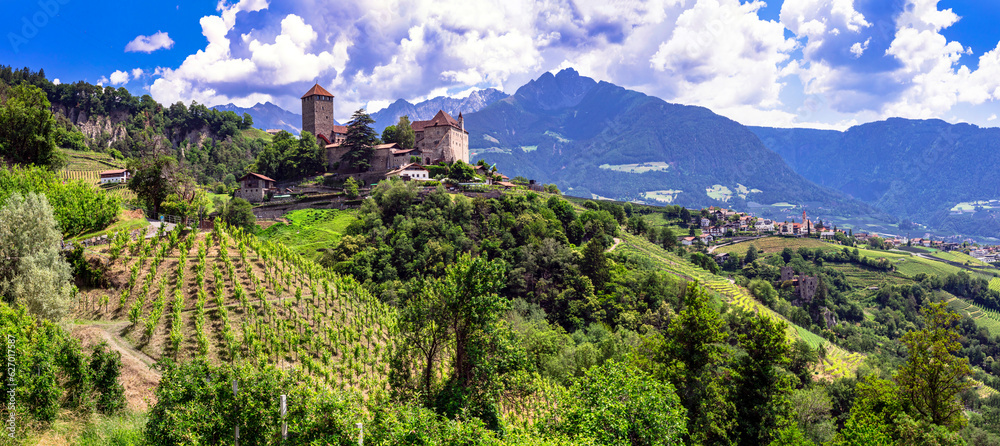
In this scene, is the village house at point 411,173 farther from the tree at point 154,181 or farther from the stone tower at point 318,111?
the tree at point 154,181

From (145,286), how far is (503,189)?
44452 millimetres

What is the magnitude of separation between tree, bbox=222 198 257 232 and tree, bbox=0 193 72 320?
82.6 ft

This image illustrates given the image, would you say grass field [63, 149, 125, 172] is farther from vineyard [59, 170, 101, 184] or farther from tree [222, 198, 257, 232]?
tree [222, 198, 257, 232]

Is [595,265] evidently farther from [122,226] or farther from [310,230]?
[122,226]

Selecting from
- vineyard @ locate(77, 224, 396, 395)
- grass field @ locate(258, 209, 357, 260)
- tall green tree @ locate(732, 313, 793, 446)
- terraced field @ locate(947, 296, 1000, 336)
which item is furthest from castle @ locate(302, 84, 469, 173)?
terraced field @ locate(947, 296, 1000, 336)

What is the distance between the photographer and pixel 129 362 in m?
19.2

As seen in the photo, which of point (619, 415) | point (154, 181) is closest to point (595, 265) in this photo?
point (619, 415)

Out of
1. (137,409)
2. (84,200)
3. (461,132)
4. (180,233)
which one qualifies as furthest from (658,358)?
(461,132)

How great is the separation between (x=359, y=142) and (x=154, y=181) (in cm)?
3322

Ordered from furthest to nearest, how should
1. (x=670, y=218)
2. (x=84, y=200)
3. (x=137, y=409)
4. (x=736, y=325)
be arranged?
(x=670, y=218) → (x=736, y=325) → (x=84, y=200) → (x=137, y=409)

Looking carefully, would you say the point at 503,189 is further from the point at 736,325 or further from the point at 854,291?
the point at 854,291

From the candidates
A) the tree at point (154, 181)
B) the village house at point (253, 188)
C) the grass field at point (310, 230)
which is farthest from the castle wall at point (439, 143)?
the tree at point (154, 181)

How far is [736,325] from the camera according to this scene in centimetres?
4569

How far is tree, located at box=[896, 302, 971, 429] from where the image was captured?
20.9 m
